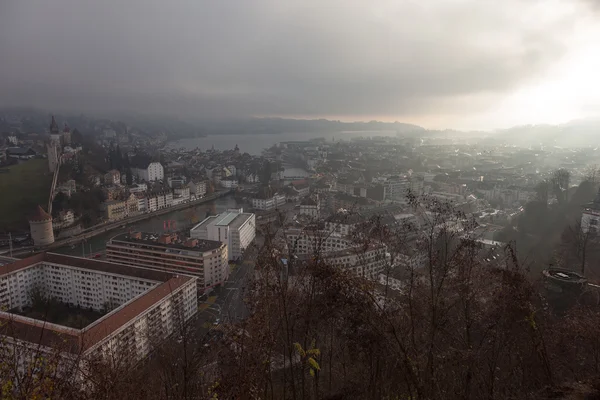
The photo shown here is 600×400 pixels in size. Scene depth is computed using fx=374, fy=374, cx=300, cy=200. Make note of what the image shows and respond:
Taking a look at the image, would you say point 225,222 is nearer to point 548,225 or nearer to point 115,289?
point 115,289

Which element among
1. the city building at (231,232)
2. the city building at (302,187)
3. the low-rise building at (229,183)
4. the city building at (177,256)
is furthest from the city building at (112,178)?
the city building at (177,256)

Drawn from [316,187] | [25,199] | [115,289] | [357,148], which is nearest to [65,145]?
[25,199]

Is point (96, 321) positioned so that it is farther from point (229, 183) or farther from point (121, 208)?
point (229, 183)

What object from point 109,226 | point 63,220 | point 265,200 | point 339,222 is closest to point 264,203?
point 265,200

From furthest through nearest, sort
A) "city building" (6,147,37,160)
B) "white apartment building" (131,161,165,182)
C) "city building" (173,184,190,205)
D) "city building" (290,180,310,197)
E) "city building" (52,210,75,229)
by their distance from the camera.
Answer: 1. "white apartment building" (131,161,165,182)
2. "city building" (6,147,37,160)
3. "city building" (290,180,310,197)
4. "city building" (173,184,190,205)
5. "city building" (52,210,75,229)

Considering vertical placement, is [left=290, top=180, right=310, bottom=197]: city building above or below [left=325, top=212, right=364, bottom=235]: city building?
below

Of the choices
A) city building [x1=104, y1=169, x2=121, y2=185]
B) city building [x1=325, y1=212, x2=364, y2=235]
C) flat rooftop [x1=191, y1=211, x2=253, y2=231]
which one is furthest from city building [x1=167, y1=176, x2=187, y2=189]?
city building [x1=325, y1=212, x2=364, y2=235]

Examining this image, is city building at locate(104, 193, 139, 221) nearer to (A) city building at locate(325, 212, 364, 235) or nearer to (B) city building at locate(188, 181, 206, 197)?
(B) city building at locate(188, 181, 206, 197)
